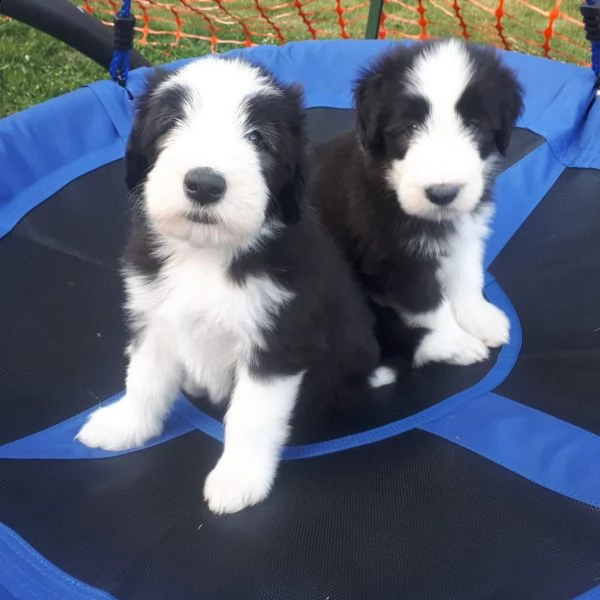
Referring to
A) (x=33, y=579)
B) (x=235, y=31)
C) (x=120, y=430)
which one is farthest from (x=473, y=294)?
(x=235, y=31)

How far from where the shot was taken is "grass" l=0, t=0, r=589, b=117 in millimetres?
6332

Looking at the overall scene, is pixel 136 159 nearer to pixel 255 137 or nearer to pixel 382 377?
pixel 255 137

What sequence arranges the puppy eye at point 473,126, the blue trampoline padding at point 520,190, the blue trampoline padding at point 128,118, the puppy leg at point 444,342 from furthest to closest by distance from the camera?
the blue trampoline padding at point 520,190 → the blue trampoline padding at point 128,118 → the puppy leg at point 444,342 → the puppy eye at point 473,126

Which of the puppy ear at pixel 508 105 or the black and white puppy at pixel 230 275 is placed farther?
the puppy ear at pixel 508 105

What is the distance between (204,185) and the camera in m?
1.73

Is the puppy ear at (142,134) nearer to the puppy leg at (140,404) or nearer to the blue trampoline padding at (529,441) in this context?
the puppy leg at (140,404)

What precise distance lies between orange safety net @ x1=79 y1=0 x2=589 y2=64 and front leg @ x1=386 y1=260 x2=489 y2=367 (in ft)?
15.8

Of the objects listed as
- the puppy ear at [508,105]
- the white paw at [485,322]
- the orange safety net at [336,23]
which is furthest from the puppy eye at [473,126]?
the orange safety net at [336,23]

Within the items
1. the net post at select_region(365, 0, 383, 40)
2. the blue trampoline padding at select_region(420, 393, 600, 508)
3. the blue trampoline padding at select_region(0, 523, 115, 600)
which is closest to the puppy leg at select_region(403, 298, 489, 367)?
the blue trampoline padding at select_region(420, 393, 600, 508)

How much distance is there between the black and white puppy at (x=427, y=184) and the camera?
99.4 inches

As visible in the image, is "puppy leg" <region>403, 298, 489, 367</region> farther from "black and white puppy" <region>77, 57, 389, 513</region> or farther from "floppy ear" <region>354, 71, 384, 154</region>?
"floppy ear" <region>354, 71, 384, 154</region>

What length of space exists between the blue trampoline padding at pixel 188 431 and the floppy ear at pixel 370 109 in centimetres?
110

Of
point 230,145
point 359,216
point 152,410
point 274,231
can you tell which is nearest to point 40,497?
point 152,410

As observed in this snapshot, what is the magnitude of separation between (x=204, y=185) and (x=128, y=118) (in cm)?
276
